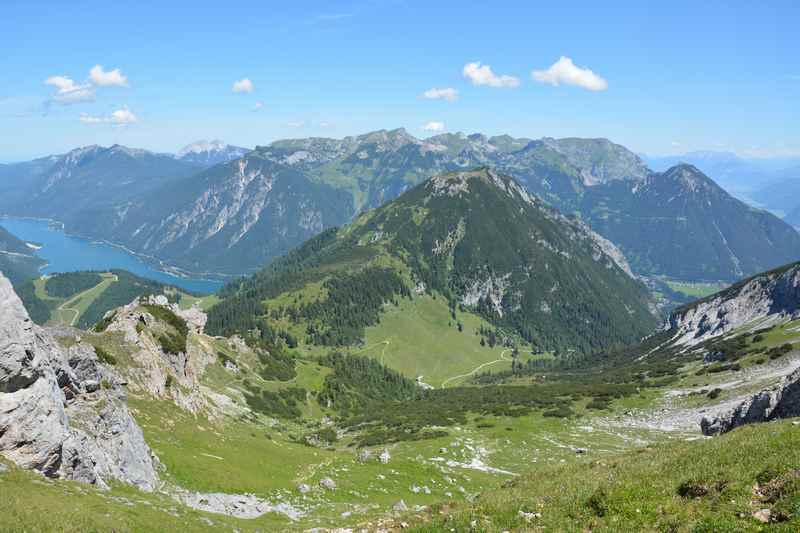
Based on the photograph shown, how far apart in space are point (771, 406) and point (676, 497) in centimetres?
3819

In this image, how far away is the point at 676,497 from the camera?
20.0 metres

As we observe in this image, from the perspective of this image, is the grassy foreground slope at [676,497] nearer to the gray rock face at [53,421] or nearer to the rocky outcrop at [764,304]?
the gray rock face at [53,421]

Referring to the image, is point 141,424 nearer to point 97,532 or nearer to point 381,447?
point 97,532

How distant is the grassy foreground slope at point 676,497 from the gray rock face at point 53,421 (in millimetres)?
27853

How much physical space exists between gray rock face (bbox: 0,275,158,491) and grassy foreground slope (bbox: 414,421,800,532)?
27.9 metres

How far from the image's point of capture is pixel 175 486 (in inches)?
1777

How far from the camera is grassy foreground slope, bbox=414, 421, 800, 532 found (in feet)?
57.7

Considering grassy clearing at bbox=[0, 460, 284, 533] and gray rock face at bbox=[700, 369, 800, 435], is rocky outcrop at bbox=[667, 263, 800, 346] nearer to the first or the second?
gray rock face at bbox=[700, 369, 800, 435]

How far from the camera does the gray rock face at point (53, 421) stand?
112 ft

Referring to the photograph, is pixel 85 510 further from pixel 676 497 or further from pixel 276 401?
pixel 276 401

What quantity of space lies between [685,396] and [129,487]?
103 m

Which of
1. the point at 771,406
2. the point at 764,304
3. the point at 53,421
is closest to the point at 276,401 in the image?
the point at 53,421

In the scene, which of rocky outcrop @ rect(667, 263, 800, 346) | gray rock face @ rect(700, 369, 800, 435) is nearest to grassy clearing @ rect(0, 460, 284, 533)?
gray rock face @ rect(700, 369, 800, 435)

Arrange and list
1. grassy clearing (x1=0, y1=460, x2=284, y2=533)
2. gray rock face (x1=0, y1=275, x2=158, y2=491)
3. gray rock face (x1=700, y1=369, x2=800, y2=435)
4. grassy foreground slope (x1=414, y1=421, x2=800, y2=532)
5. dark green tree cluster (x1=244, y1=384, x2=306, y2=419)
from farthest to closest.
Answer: dark green tree cluster (x1=244, y1=384, x2=306, y2=419) < gray rock face (x1=700, y1=369, x2=800, y2=435) < gray rock face (x1=0, y1=275, x2=158, y2=491) < grassy clearing (x1=0, y1=460, x2=284, y2=533) < grassy foreground slope (x1=414, y1=421, x2=800, y2=532)
